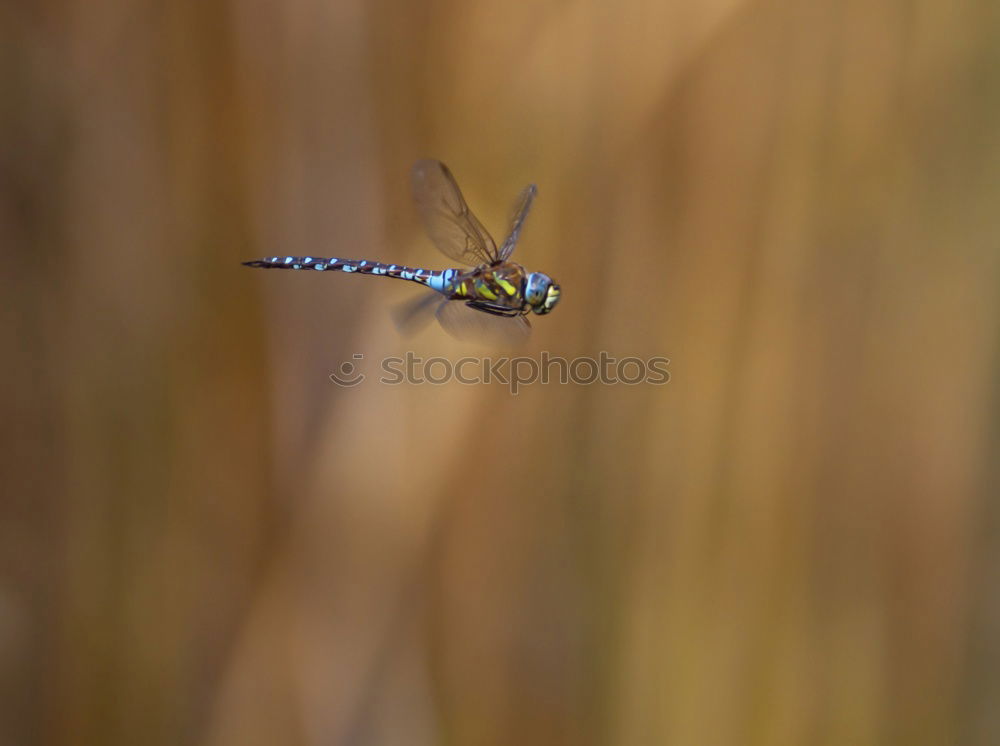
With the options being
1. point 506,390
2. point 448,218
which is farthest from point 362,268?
point 506,390

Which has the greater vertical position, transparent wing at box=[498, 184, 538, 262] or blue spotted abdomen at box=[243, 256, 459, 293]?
transparent wing at box=[498, 184, 538, 262]

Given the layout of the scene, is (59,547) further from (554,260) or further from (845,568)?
(845,568)

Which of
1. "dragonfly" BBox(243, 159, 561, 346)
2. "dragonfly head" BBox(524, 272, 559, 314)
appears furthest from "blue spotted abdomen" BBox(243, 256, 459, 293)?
"dragonfly head" BBox(524, 272, 559, 314)

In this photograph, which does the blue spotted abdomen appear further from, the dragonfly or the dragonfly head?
the dragonfly head

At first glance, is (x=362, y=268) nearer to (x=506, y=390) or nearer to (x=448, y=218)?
(x=448, y=218)

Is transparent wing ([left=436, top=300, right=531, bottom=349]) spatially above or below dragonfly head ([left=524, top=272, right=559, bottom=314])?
below

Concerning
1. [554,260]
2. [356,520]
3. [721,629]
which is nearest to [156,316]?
[356,520]
